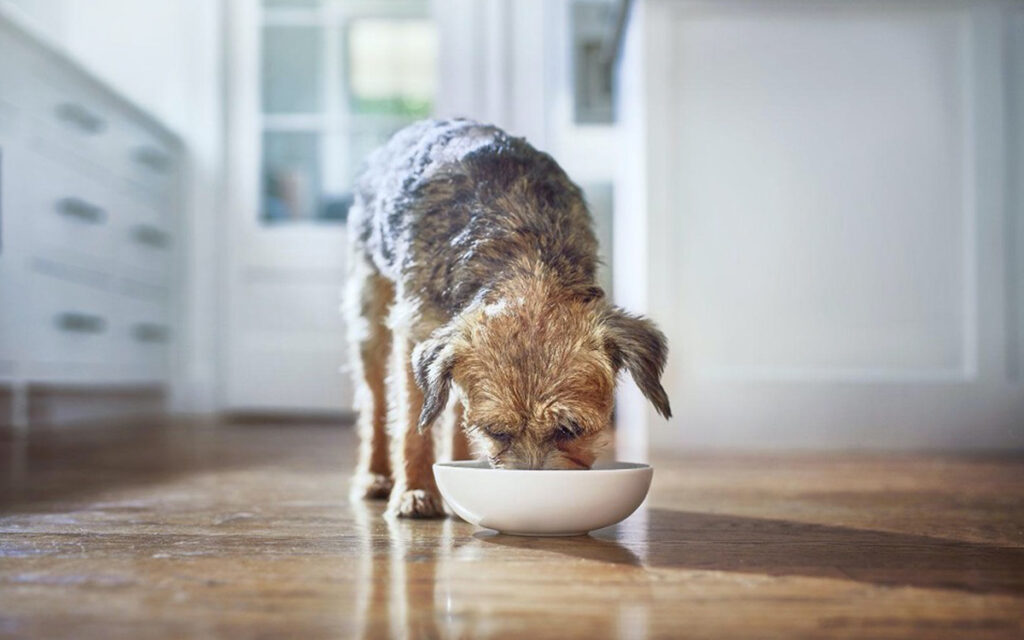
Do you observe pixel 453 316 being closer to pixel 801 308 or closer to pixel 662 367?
pixel 662 367

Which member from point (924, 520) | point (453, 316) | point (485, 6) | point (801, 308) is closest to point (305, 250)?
point (485, 6)

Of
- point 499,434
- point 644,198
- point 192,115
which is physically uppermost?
point 192,115

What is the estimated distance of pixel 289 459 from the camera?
3348 millimetres

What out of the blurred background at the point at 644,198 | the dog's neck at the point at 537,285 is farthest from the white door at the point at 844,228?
the dog's neck at the point at 537,285

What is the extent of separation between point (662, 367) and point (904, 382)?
6.51 ft

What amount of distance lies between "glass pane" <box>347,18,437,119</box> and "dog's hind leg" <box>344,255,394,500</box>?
3277mm

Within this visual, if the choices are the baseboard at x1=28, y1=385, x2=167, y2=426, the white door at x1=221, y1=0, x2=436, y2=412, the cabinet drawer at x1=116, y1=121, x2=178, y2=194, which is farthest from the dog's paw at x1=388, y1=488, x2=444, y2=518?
the white door at x1=221, y1=0, x2=436, y2=412

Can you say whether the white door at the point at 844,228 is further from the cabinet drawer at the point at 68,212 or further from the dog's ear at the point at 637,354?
the cabinet drawer at the point at 68,212

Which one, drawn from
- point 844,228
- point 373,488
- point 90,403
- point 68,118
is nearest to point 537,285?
point 373,488

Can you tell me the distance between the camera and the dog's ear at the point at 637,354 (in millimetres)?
1830

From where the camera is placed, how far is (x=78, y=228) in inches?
184

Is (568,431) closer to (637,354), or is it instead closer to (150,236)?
(637,354)

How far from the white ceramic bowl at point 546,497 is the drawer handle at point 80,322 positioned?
130 inches

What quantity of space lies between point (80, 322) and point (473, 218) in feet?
10.4
